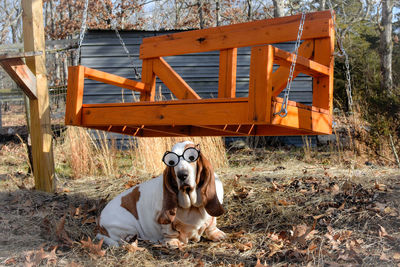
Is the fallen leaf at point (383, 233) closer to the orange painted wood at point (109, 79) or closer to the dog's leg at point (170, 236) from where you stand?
the dog's leg at point (170, 236)

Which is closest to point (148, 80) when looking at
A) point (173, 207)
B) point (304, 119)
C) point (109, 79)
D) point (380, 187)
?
point (109, 79)

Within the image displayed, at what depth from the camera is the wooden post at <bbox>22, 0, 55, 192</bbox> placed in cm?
438

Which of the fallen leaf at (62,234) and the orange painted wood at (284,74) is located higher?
the orange painted wood at (284,74)

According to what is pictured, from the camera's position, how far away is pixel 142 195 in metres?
3.28

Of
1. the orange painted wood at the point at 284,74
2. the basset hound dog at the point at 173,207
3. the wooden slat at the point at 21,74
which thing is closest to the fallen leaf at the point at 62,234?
the basset hound dog at the point at 173,207

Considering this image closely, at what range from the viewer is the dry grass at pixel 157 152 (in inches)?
224

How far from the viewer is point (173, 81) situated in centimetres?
422

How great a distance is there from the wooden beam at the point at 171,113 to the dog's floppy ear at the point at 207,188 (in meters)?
0.29

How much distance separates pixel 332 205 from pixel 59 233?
218 centimetres

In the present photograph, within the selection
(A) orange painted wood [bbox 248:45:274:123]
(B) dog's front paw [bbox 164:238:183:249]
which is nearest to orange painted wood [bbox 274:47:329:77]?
(A) orange painted wood [bbox 248:45:274:123]

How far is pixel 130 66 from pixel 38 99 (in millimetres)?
5095

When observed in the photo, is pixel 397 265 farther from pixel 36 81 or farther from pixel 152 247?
pixel 36 81

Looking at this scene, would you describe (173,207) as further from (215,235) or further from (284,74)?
(284,74)

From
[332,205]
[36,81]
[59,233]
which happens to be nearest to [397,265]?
[332,205]
